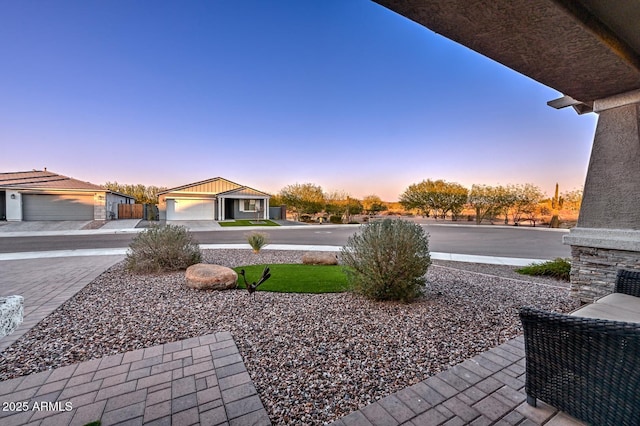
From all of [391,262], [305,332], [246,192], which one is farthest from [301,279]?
[246,192]

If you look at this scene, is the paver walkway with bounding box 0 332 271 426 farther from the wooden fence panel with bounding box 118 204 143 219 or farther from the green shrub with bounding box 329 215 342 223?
the wooden fence panel with bounding box 118 204 143 219

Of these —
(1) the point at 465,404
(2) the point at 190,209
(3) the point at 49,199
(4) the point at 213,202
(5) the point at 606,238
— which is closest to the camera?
(1) the point at 465,404

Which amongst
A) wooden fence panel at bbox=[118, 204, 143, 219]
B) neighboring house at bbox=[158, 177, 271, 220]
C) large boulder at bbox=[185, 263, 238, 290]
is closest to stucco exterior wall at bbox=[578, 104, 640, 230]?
large boulder at bbox=[185, 263, 238, 290]

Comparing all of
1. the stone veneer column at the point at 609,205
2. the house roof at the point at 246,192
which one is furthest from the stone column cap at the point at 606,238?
the house roof at the point at 246,192

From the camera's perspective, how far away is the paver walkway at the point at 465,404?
1919 millimetres

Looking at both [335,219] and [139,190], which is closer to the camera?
[335,219]

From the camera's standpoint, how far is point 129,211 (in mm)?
27141

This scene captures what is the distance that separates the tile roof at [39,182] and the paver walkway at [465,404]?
94.2 feet

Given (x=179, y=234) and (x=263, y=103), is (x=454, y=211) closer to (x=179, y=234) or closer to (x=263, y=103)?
(x=263, y=103)

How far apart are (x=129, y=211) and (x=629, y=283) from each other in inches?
1310

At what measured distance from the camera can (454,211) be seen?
35750 mm

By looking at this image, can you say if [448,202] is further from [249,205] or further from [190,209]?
[190,209]

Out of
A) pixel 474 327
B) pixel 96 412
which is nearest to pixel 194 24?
pixel 96 412

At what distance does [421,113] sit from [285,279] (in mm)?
15263
